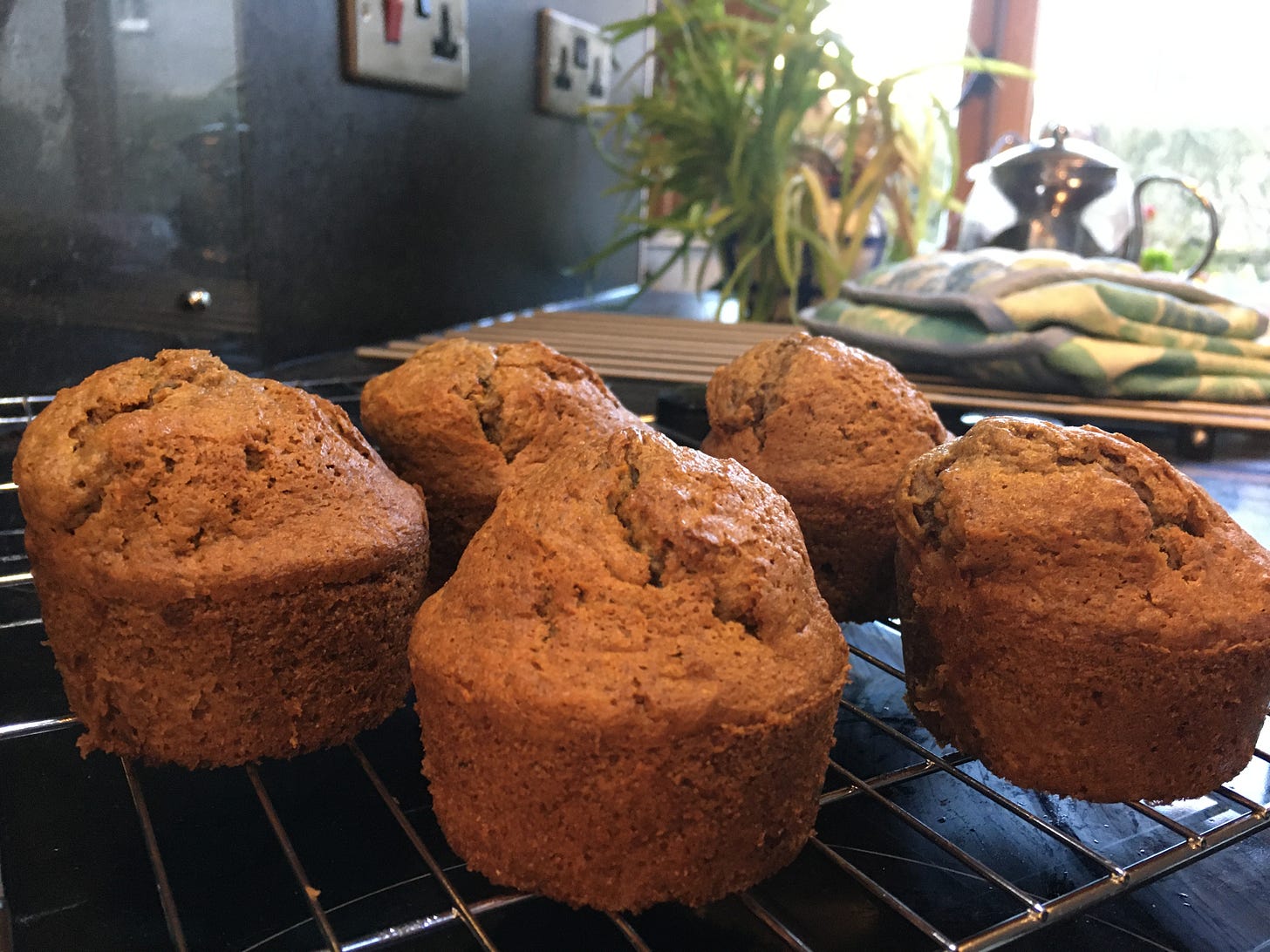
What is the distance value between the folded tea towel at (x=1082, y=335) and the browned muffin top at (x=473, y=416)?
971mm

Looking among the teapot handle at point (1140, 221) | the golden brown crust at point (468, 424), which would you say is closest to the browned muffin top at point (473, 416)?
the golden brown crust at point (468, 424)

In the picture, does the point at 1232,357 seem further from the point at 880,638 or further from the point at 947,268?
the point at 880,638

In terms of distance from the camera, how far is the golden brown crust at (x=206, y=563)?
2.73ft

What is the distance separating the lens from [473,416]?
43.0 inches

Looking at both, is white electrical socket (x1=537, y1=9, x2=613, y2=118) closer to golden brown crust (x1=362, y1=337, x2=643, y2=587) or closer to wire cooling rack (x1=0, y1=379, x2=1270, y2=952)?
golden brown crust (x1=362, y1=337, x2=643, y2=587)

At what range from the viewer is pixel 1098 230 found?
10.5 ft

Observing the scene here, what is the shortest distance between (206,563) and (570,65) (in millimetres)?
2526

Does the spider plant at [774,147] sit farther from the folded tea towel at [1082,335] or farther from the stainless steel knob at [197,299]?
the stainless steel knob at [197,299]

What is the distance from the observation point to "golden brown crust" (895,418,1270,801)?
2.67 ft

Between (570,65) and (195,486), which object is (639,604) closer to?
(195,486)

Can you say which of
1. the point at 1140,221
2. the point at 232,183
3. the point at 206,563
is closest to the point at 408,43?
the point at 232,183

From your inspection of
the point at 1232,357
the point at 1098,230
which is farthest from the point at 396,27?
the point at 1098,230

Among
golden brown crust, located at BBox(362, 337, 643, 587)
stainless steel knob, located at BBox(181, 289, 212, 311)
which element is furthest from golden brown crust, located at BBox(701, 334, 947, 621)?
stainless steel knob, located at BBox(181, 289, 212, 311)

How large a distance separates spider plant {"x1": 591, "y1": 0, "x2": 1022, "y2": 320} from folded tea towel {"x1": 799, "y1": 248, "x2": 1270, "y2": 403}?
0.84 meters
